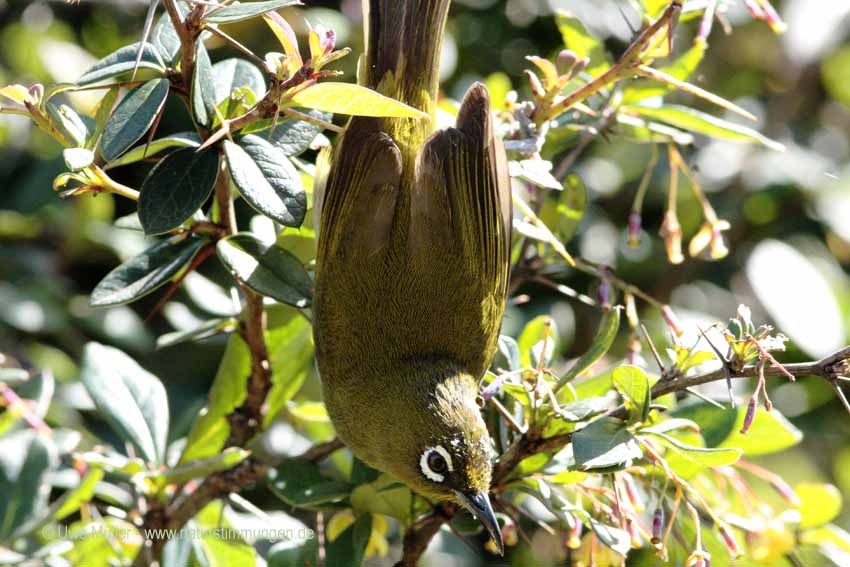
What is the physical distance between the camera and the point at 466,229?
10.1 ft

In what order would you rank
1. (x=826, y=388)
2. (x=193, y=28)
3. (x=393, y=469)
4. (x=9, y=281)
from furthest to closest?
(x=826, y=388) < (x=9, y=281) < (x=393, y=469) < (x=193, y=28)

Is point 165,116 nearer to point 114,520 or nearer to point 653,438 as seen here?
point 114,520

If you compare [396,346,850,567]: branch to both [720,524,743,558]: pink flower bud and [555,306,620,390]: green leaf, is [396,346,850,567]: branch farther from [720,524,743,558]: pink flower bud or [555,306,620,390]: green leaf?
[720,524,743,558]: pink flower bud

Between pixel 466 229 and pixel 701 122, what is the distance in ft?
2.74

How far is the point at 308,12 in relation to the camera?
15.1ft

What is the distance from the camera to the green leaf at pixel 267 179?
7.69 ft

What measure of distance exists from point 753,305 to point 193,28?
11.8 feet

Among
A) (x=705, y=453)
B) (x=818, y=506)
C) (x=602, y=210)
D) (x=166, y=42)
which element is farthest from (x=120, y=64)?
(x=602, y=210)

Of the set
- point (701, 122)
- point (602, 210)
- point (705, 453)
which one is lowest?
point (602, 210)

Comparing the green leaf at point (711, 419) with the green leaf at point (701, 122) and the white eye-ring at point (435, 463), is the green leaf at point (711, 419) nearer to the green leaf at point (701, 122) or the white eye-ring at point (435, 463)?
the white eye-ring at point (435, 463)

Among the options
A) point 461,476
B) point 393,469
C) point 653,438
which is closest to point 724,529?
point 653,438

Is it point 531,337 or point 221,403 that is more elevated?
point 531,337

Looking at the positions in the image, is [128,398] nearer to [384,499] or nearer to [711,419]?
[384,499]

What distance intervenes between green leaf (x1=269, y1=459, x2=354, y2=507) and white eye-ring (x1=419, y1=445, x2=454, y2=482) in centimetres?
24
